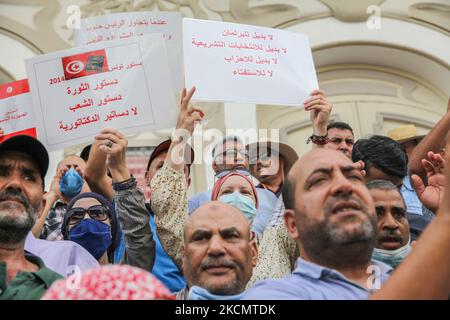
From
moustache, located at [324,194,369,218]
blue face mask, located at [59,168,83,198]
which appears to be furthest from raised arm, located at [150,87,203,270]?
blue face mask, located at [59,168,83,198]

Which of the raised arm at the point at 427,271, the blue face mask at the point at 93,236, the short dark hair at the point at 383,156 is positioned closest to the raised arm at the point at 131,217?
the blue face mask at the point at 93,236

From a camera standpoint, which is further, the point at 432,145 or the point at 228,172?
the point at 228,172

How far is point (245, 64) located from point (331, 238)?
5.51ft

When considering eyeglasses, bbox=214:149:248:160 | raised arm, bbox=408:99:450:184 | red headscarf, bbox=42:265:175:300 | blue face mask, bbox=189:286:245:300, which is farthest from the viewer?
eyeglasses, bbox=214:149:248:160

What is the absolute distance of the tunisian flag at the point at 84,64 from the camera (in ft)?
12.4

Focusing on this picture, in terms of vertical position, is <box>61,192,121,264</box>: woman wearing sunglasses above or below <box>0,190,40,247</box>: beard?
above

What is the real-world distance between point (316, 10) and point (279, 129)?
123 centimetres

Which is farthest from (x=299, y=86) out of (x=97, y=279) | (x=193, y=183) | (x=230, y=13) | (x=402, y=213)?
(x=230, y=13)

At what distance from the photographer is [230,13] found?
7336mm

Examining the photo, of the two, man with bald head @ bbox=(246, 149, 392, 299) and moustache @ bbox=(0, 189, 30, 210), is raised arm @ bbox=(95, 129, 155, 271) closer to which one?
moustache @ bbox=(0, 189, 30, 210)

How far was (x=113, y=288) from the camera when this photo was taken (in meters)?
1.75

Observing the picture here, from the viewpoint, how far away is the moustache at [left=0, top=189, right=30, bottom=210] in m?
2.97

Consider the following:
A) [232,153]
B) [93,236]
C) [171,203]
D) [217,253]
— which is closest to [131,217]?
[171,203]

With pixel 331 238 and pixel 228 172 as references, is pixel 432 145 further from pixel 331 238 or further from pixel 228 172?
pixel 331 238
